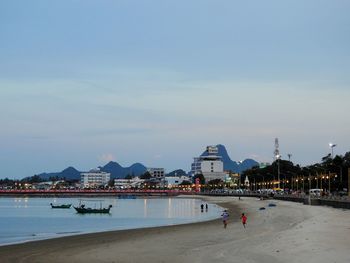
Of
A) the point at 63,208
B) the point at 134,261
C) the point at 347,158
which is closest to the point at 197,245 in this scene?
the point at 134,261

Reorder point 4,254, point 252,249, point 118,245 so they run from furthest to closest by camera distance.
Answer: point 118,245 → point 4,254 → point 252,249

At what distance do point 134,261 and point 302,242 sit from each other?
937 cm

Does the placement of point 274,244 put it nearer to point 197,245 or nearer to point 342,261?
point 197,245

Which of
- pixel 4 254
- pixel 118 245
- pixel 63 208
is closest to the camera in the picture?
pixel 4 254

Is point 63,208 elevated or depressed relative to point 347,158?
depressed

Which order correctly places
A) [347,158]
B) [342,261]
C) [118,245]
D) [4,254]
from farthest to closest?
1. [347,158]
2. [118,245]
3. [4,254]
4. [342,261]

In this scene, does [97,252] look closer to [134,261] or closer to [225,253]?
[134,261]

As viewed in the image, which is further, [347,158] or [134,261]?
[347,158]

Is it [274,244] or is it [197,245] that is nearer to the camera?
[274,244]

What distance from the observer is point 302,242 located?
30.6 m

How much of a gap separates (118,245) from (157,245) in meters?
2.80

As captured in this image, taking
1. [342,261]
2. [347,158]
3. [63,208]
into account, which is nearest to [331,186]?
[347,158]

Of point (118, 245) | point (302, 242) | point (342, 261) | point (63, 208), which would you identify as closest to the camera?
point (342, 261)

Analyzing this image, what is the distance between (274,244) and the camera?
30.3 m
